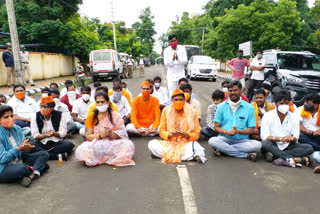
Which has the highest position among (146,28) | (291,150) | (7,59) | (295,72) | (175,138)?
(146,28)

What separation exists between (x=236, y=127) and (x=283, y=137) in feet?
2.81

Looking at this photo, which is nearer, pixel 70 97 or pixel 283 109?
pixel 283 109

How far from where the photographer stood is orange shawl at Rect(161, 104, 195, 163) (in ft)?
16.3

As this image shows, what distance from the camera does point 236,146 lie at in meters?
5.14

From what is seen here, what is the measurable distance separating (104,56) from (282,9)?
543 inches

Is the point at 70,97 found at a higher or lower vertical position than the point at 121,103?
higher

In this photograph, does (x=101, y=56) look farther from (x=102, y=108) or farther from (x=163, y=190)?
(x=163, y=190)

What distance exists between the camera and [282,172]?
454 centimetres

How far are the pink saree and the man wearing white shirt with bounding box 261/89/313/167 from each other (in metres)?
2.54

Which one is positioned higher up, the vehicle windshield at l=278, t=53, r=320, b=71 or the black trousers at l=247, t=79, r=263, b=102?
the vehicle windshield at l=278, t=53, r=320, b=71

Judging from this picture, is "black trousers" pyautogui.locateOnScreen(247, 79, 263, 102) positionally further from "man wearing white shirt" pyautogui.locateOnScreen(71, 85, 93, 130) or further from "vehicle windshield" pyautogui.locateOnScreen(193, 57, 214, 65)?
"vehicle windshield" pyautogui.locateOnScreen(193, 57, 214, 65)

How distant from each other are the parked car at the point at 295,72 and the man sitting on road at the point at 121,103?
5.23m

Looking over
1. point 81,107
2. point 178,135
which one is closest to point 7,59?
point 81,107

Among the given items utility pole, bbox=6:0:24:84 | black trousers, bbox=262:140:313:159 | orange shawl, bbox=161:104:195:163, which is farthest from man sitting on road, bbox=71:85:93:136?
utility pole, bbox=6:0:24:84
